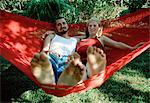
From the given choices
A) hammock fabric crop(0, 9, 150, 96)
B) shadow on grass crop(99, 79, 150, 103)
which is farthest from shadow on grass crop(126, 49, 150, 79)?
hammock fabric crop(0, 9, 150, 96)

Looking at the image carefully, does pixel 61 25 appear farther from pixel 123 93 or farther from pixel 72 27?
pixel 123 93

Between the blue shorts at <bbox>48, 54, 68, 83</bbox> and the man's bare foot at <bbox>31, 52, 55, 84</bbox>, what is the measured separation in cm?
12

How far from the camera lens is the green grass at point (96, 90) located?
2875mm

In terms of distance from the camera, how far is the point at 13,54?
Answer: 2508 mm

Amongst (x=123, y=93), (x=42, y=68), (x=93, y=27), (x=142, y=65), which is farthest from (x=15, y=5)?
(x=42, y=68)

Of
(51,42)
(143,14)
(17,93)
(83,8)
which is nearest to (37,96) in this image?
(17,93)

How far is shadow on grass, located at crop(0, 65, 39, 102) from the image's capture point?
2.93m

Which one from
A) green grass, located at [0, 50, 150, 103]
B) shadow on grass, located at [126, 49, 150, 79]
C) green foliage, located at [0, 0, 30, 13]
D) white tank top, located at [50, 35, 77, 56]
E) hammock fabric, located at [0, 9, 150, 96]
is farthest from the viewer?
green foliage, located at [0, 0, 30, 13]

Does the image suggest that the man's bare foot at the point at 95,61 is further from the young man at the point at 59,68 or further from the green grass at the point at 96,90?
the green grass at the point at 96,90

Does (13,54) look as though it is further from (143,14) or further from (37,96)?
(143,14)

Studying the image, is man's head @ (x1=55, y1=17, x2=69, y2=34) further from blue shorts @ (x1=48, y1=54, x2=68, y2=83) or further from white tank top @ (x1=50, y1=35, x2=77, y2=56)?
blue shorts @ (x1=48, y1=54, x2=68, y2=83)

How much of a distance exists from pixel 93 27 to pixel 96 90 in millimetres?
663

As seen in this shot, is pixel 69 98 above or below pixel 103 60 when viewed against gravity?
below

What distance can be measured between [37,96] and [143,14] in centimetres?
137
